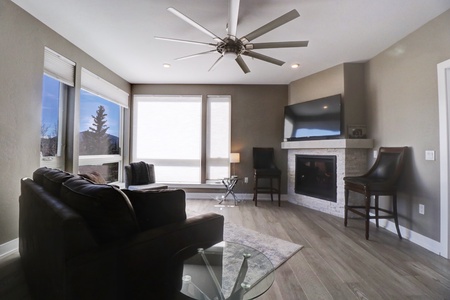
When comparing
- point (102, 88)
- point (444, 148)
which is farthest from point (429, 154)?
point (102, 88)

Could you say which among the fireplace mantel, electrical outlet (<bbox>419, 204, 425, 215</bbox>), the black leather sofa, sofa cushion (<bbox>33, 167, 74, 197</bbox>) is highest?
the fireplace mantel

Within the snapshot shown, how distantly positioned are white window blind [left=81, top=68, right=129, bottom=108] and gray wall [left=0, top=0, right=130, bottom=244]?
0.79 metres

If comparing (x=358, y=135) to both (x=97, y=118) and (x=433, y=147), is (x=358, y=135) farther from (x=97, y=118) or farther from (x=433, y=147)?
(x=97, y=118)

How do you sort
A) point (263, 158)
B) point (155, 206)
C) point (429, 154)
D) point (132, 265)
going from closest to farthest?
point (132, 265) < point (155, 206) < point (429, 154) < point (263, 158)

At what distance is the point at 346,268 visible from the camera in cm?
204

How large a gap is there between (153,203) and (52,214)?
529 millimetres

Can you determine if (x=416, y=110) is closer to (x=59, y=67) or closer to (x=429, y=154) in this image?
(x=429, y=154)

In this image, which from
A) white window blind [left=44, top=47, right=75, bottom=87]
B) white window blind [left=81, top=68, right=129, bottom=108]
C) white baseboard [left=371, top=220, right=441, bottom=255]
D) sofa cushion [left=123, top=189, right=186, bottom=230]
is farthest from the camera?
white window blind [left=81, top=68, right=129, bottom=108]

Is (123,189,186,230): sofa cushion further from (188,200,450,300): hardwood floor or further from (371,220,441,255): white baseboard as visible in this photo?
(371,220,441,255): white baseboard

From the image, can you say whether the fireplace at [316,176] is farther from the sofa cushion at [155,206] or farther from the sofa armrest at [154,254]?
the sofa cushion at [155,206]

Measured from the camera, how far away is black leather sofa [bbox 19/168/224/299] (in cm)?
97

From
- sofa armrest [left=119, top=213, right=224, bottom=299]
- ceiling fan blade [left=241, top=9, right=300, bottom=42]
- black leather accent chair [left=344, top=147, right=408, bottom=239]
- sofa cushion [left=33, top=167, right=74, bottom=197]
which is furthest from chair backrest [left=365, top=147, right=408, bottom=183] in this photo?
sofa cushion [left=33, top=167, right=74, bottom=197]

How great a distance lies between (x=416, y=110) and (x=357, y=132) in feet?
3.23

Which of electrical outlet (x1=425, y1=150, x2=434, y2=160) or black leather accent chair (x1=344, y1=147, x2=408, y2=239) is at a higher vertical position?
electrical outlet (x1=425, y1=150, x2=434, y2=160)
